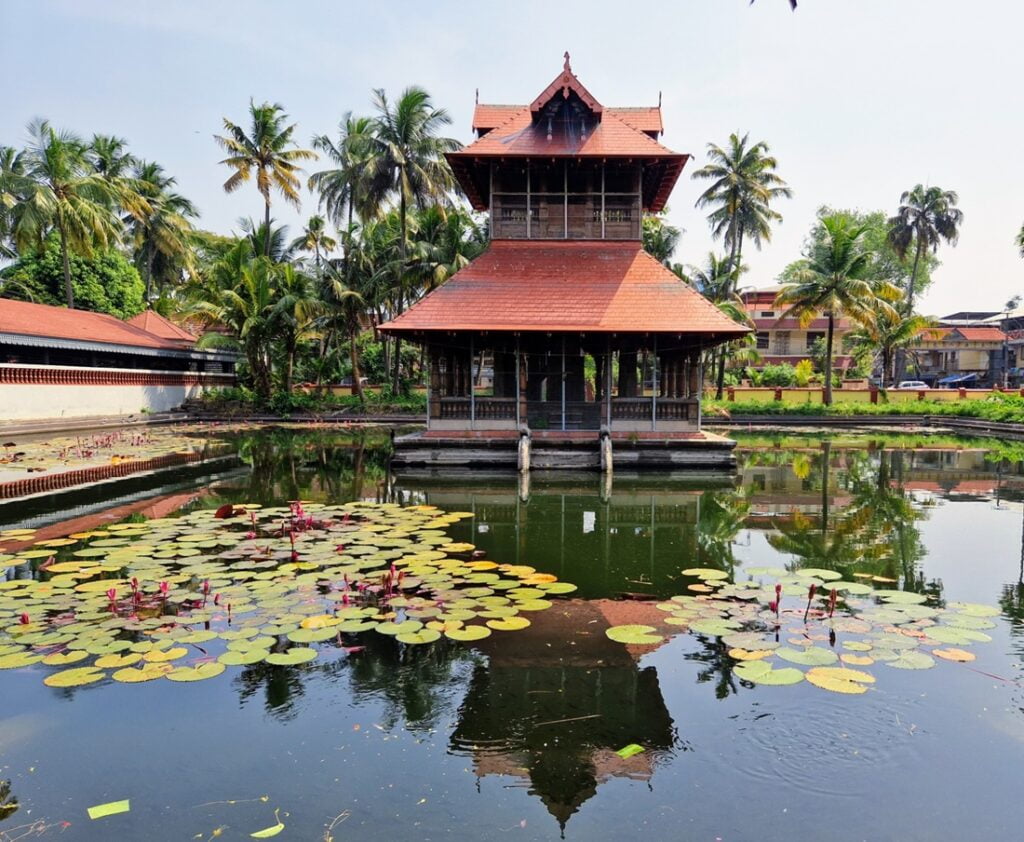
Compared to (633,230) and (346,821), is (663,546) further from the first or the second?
(633,230)

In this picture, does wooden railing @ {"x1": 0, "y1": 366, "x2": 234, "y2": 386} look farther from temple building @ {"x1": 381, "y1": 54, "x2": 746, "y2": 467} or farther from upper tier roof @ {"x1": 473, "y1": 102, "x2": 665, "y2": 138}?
upper tier roof @ {"x1": 473, "y1": 102, "x2": 665, "y2": 138}

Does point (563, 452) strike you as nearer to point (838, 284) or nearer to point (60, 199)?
point (838, 284)

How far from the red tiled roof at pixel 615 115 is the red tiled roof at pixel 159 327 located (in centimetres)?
A: 1718

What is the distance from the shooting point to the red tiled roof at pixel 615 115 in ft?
57.4

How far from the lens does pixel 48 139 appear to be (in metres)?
25.4

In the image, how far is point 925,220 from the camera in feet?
133

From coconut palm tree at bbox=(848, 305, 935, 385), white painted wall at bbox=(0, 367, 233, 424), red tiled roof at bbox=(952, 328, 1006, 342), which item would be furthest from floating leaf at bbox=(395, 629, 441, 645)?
red tiled roof at bbox=(952, 328, 1006, 342)

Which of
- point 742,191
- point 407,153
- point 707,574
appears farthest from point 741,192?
point 707,574

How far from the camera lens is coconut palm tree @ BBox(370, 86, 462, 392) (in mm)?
24938

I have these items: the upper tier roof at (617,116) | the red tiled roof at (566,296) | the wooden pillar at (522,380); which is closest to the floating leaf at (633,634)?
the red tiled roof at (566,296)

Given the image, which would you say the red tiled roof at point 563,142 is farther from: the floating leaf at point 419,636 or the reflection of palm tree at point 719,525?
the floating leaf at point 419,636

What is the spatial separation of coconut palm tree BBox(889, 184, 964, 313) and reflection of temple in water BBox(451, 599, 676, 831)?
42.4 m

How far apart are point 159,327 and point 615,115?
21233 mm

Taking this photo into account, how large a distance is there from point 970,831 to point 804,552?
14.8ft
